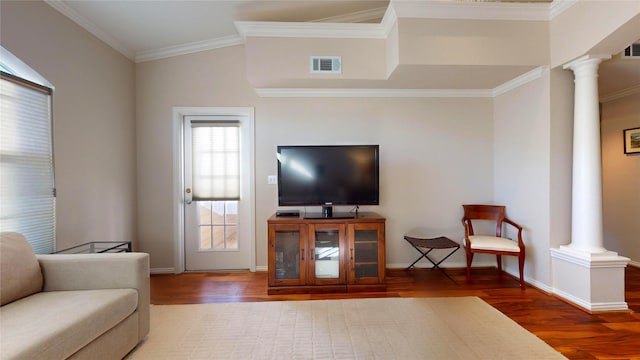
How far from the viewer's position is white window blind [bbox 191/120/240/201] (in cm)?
347

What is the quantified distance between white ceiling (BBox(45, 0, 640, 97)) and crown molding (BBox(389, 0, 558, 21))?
55cm

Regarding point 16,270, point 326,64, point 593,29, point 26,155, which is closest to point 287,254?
point 16,270

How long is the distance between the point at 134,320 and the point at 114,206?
169cm

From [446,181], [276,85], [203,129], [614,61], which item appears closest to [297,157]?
[276,85]

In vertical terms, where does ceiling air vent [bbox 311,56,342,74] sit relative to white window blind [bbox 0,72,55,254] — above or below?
above

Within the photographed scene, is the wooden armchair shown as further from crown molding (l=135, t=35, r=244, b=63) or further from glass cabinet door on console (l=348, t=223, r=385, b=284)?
crown molding (l=135, t=35, r=244, b=63)

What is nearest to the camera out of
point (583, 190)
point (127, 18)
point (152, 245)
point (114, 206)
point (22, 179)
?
point (22, 179)

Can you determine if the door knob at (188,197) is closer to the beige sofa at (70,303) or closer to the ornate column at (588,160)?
the beige sofa at (70,303)

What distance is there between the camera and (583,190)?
8.42ft

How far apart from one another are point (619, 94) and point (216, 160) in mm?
5446

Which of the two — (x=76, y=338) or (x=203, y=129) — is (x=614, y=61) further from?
(x=76, y=338)

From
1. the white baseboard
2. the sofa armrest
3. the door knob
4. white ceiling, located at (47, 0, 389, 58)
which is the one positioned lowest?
the white baseboard

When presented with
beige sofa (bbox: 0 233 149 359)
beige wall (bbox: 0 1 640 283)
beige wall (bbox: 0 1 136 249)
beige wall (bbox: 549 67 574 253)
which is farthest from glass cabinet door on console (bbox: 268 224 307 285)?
beige wall (bbox: 549 67 574 253)

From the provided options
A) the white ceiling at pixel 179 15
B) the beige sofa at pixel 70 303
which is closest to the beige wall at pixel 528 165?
the white ceiling at pixel 179 15
